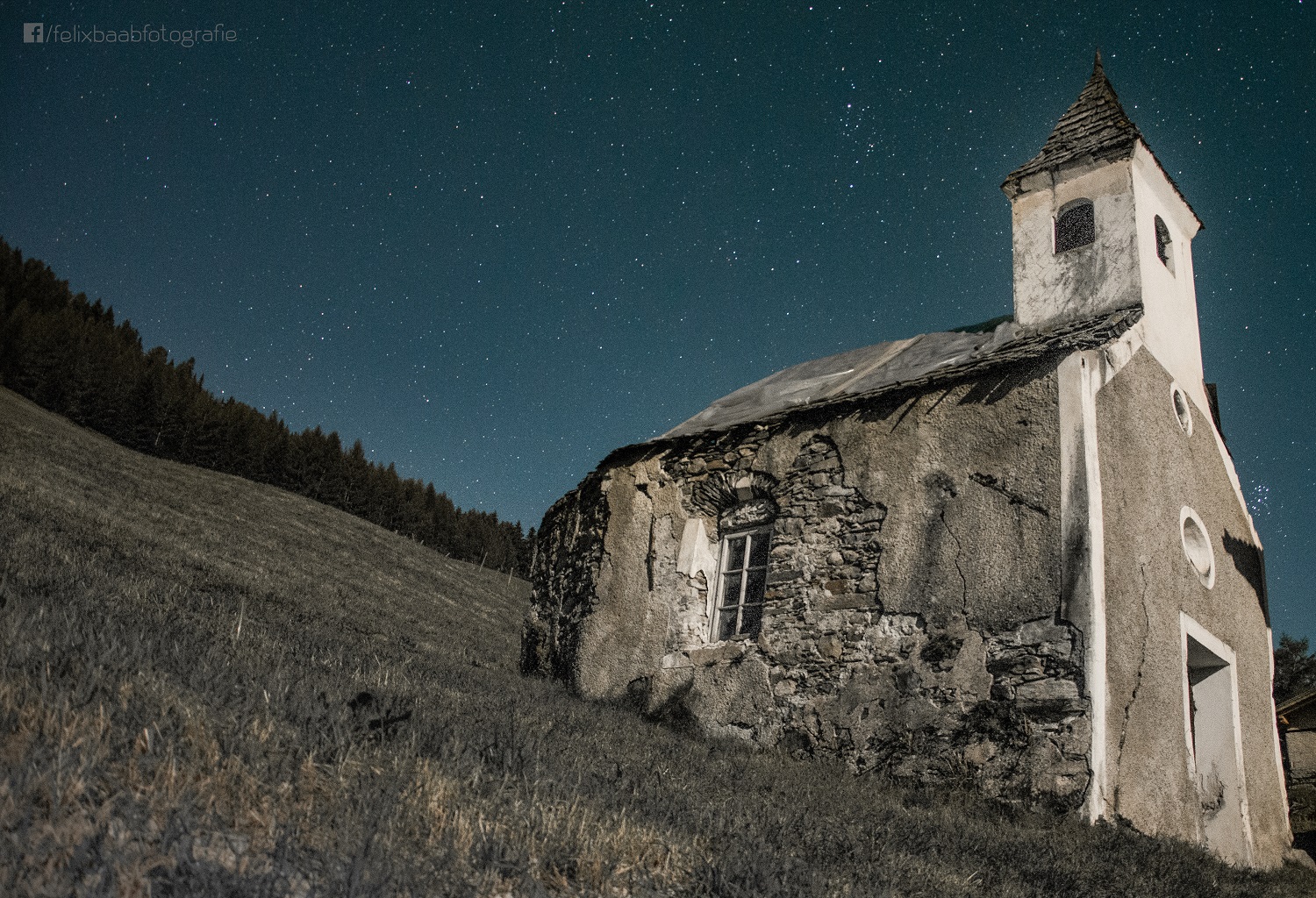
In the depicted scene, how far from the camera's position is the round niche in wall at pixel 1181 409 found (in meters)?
10.4

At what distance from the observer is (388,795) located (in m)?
3.67

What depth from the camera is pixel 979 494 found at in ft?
28.4

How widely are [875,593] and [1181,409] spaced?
479 cm

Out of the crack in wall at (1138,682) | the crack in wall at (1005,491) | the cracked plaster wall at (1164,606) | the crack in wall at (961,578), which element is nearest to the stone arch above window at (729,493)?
the crack in wall at (961,578)

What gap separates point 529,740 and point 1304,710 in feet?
62.1

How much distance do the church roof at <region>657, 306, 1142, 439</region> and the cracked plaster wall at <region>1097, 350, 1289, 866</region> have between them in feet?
2.10

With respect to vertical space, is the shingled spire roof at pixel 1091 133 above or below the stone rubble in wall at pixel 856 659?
above

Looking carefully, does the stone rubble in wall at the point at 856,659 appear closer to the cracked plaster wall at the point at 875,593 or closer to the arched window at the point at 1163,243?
the cracked plaster wall at the point at 875,593

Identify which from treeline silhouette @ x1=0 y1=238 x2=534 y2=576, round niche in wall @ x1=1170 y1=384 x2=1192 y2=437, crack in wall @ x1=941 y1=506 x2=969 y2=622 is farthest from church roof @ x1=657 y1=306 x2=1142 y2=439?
treeline silhouette @ x1=0 y1=238 x2=534 y2=576

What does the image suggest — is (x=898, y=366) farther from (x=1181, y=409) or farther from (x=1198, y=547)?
(x=1198, y=547)

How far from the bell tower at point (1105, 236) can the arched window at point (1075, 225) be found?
1cm

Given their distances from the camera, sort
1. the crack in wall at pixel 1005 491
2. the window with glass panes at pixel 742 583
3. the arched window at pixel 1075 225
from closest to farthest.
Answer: the crack in wall at pixel 1005 491 < the window with glass panes at pixel 742 583 < the arched window at pixel 1075 225

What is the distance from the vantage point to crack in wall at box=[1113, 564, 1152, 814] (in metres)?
7.44

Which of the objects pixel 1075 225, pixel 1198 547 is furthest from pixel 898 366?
pixel 1198 547
